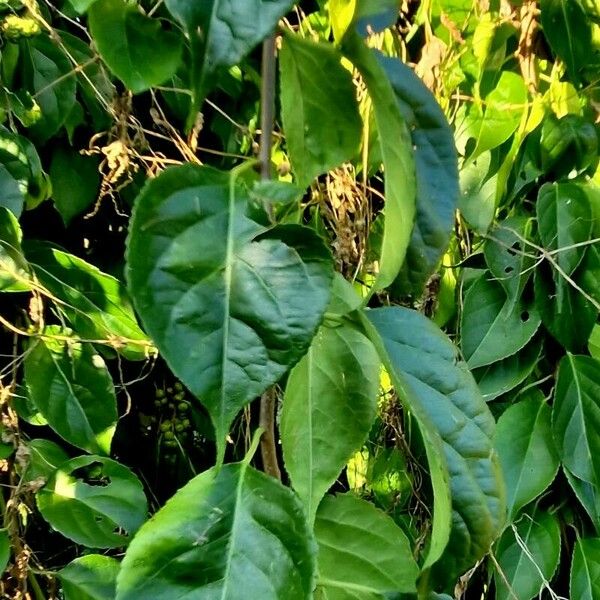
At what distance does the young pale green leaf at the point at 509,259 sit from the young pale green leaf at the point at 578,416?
91mm

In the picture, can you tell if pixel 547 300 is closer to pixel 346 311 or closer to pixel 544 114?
pixel 544 114

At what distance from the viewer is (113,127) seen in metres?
0.71

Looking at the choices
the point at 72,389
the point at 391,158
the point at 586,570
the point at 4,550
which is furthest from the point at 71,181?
the point at 586,570

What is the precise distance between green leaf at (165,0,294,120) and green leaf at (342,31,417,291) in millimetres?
90

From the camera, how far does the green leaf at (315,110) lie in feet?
1.32

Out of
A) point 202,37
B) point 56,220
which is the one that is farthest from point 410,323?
point 56,220

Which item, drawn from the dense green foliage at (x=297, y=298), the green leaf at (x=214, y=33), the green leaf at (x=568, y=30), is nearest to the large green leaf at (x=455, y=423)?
the dense green foliage at (x=297, y=298)

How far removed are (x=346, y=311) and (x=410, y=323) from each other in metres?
0.05

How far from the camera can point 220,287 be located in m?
0.33

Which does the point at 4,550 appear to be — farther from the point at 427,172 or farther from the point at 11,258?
the point at 427,172

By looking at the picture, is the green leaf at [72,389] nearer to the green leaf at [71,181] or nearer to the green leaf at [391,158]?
the green leaf at [71,181]

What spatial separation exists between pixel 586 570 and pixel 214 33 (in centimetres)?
75

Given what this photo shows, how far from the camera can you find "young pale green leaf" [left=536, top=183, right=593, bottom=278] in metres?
0.82

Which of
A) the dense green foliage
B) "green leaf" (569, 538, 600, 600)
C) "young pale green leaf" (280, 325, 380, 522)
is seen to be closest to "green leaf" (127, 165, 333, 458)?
the dense green foliage
